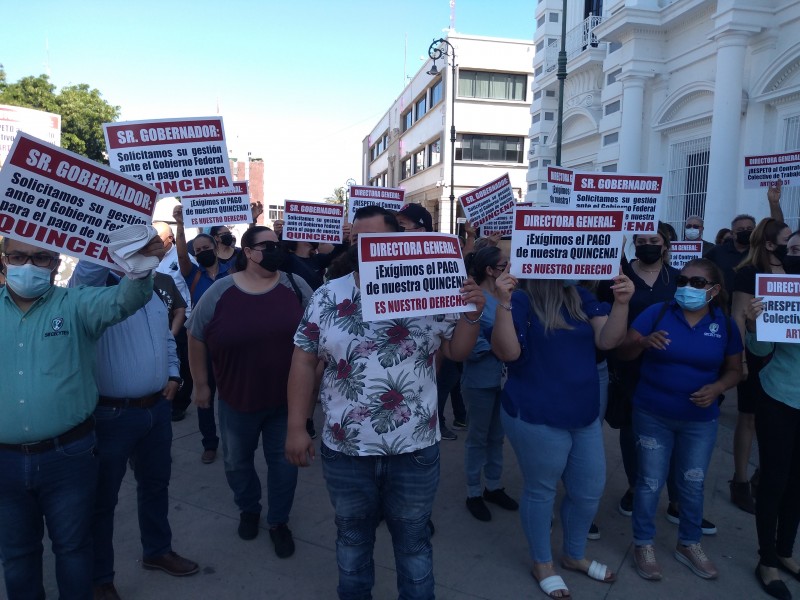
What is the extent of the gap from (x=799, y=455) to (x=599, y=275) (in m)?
1.58

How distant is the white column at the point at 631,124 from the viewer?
42.0ft

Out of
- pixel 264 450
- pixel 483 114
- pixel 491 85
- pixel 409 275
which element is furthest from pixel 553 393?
pixel 491 85

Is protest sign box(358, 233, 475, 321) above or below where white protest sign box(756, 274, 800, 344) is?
above

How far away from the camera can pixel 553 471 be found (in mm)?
3242

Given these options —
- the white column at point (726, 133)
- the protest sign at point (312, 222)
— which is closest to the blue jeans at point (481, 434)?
the protest sign at point (312, 222)

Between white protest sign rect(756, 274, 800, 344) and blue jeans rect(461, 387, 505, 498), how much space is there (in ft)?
5.49

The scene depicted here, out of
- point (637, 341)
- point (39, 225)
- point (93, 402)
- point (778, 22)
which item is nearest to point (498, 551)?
point (637, 341)

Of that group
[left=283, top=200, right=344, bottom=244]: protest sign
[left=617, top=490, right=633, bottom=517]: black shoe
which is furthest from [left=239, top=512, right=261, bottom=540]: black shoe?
[left=283, top=200, right=344, bottom=244]: protest sign

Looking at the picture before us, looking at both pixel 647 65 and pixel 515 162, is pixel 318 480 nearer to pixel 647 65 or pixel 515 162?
pixel 647 65

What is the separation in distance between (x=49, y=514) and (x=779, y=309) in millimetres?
3798

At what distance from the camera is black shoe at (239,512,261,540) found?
12.6 feet

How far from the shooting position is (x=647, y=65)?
40.8ft

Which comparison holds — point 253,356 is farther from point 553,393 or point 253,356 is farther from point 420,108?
point 420,108

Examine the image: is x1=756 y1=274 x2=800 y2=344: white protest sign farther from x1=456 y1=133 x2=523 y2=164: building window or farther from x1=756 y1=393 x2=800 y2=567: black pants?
x1=456 y1=133 x2=523 y2=164: building window
